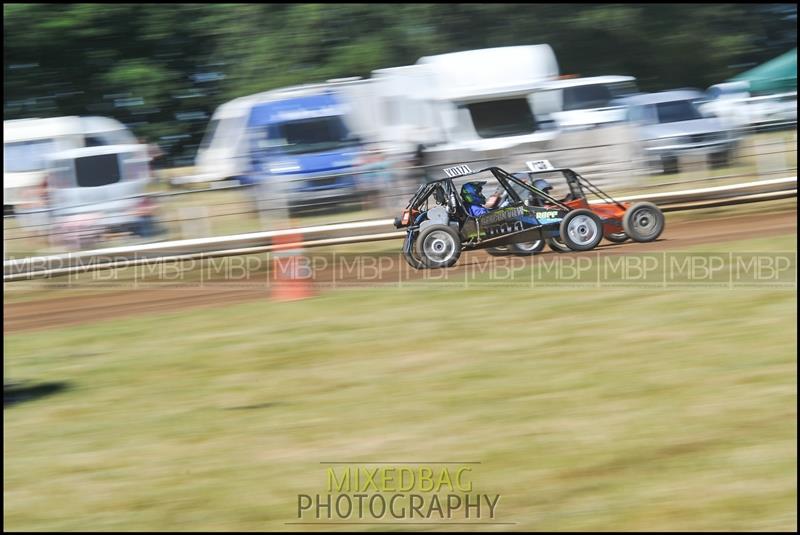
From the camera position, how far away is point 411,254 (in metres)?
1.62

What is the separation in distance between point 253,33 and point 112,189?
91.8 feet

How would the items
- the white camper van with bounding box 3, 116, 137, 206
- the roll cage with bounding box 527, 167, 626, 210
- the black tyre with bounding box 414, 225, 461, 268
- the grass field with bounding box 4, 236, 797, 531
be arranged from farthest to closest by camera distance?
the white camper van with bounding box 3, 116, 137, 206, the grass field with bounding box 4, 236, 797, 531, the roll cage with bounding box 527, 167, 626, 210, the black tyre with bounding box 414, 225, 461, 268

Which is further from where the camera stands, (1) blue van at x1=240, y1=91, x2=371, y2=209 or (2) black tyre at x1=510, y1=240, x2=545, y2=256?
(1) blue van at x1=240, y1=91, x2=371, y2=209

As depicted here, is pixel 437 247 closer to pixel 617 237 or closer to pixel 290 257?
pixel 617 237

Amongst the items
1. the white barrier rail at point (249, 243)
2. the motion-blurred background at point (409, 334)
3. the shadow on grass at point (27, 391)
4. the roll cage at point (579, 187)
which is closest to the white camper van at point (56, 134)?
the motion-blurred background at point (409, 334)

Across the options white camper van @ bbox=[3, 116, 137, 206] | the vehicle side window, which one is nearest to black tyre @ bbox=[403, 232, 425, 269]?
white camper van @ bbox=[3, 116, 137, 206]

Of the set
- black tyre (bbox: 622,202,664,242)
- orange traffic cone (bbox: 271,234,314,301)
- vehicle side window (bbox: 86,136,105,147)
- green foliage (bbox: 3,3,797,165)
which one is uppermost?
green foliage (bbox: 3,3,797,165)

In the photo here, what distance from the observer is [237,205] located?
2416 mm

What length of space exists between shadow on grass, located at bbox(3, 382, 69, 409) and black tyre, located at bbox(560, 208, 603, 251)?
30.3 ft

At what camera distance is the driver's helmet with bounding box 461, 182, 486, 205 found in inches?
67.5

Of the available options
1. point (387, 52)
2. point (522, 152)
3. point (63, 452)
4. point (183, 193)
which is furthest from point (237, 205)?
point (387, 52)

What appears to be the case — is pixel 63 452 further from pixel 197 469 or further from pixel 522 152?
pixel 522 152

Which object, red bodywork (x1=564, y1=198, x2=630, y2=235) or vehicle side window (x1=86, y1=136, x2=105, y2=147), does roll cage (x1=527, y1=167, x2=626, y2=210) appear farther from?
vehicle side window (x1=86, y1=136, x2=105, y2=147)

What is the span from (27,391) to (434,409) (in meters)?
4.97
